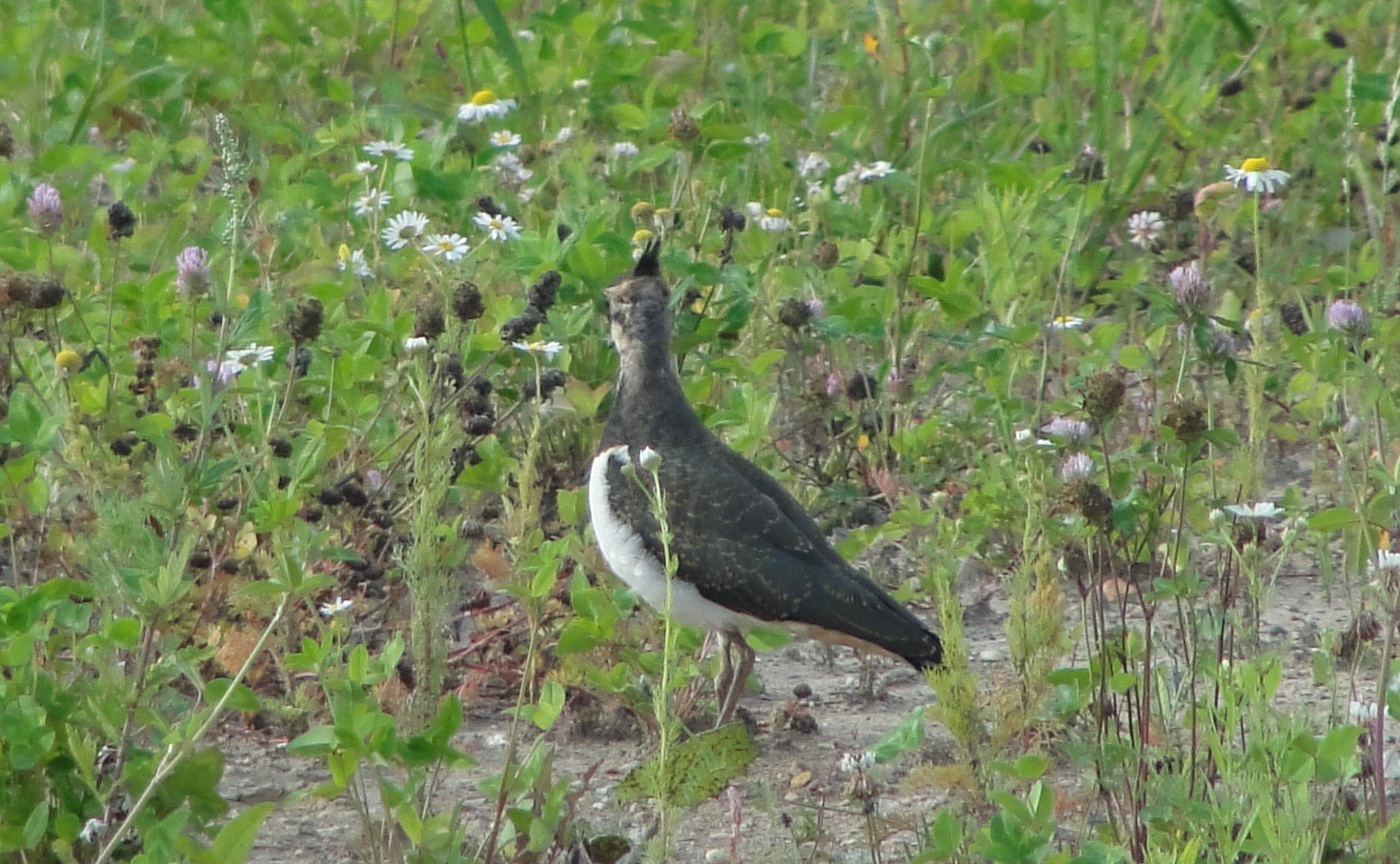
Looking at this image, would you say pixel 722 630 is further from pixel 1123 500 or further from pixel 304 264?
pixel 304 264

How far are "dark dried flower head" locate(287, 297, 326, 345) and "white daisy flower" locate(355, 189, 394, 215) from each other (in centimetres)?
193

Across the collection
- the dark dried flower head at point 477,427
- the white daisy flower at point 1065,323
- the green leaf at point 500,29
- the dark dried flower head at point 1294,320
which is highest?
the green leaf at point 500,29

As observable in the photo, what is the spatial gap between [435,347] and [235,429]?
2.88ft

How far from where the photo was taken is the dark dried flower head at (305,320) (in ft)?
14.1

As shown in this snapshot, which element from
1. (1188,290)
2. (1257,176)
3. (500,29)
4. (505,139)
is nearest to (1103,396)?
(1188,290)

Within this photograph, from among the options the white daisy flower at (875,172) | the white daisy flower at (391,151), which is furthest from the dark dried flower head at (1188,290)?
the white daisy flower at (391,151)

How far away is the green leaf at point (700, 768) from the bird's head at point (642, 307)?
200 cm

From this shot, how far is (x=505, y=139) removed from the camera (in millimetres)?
7547

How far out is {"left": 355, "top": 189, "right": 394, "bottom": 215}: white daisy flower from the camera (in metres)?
6.25

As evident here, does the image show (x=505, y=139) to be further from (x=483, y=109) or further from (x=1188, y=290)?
(x=1188, y=290)

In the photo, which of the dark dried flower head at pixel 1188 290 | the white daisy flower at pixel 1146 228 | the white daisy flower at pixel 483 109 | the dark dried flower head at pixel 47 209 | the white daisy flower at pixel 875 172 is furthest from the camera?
the white daisy flower at pixel 1146 228

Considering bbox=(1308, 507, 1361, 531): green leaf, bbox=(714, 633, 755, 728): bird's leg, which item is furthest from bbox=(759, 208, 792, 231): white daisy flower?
bbox=(1308, 507, 1361, 531): green leaf

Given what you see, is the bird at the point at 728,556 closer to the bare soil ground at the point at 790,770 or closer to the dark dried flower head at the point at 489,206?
the bare soil ground at the point at 790,770

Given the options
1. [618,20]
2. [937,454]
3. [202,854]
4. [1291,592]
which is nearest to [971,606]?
[937,454]
